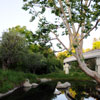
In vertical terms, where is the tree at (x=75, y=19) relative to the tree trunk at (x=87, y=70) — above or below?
above

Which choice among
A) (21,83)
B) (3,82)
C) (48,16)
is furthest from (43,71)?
(48,16)

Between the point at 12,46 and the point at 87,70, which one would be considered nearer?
the point at 87,70

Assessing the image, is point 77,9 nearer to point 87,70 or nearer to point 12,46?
point 87,70

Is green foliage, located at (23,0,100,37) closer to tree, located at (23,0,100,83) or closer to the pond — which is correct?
tree, located at (23,0,100,83)

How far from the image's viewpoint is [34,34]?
7781 mm

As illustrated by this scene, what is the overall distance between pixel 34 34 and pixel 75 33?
191cm

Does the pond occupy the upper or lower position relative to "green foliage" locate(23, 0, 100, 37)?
lower

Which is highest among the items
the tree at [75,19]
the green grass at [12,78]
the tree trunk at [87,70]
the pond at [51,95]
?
the tree at [75,19]

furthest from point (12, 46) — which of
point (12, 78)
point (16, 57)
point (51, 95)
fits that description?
point (51, 95)

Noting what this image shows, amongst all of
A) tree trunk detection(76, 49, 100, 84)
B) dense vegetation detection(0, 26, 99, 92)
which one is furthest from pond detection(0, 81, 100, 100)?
tree trunk detection(76, 49, 100, 84)

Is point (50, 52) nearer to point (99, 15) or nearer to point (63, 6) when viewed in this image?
point (63, 6)

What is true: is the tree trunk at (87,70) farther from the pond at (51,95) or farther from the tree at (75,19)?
the pond at (51,95)

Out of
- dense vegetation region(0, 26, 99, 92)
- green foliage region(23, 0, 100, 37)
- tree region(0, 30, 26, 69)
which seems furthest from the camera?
tree region(0, 30, 26, 69)

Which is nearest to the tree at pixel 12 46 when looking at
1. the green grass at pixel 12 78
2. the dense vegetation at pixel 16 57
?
the dense vegetation at pixel 16 57
